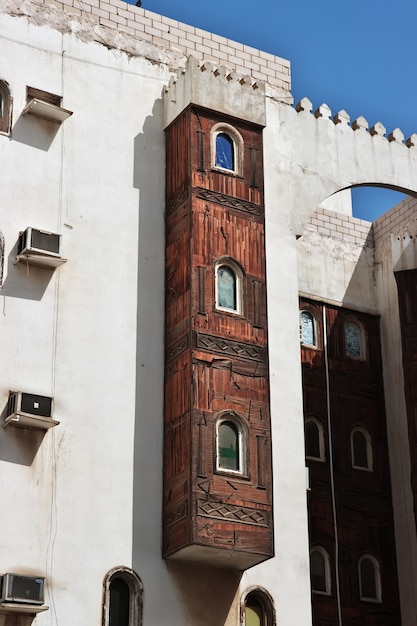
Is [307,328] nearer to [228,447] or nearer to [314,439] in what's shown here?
[314,439]

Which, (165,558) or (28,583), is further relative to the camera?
(165,558)

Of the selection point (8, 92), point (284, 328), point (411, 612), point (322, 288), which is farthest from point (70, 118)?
point (411, 612)

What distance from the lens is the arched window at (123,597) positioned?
713 inches

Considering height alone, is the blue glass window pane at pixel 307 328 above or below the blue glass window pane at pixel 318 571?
above

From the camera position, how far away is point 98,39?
21453mm

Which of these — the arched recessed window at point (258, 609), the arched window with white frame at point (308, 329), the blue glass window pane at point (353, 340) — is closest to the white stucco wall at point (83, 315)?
the arched recessed window at point (258, 609)

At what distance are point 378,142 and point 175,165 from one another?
4993 mm

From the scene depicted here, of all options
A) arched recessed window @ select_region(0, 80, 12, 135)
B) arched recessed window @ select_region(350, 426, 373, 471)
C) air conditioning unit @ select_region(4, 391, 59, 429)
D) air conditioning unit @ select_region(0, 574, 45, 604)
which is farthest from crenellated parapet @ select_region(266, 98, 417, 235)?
air conditioning unit @ select_region(0, 574, 45, 604)

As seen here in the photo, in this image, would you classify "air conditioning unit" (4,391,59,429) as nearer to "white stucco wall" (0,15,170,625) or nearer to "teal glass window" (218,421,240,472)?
"white stucco wall" (0,15,170,625)

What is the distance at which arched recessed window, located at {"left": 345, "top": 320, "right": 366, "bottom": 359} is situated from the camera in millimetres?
27016

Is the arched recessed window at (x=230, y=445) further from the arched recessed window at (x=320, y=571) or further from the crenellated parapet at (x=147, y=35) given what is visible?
the crenellated parapet at (x=147, y=35)

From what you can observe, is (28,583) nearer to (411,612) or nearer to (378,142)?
(411,612)

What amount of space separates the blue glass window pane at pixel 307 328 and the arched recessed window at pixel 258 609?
814 centimetres

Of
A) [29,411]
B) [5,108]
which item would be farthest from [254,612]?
[5,108]
